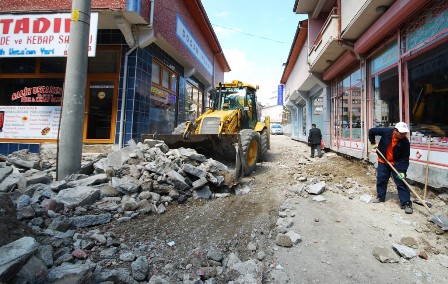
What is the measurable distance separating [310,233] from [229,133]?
4.02 metres

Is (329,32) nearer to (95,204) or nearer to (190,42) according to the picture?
(190,42)

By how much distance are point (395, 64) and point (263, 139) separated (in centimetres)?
419

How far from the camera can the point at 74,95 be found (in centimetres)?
539

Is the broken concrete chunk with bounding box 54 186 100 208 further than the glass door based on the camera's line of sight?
No

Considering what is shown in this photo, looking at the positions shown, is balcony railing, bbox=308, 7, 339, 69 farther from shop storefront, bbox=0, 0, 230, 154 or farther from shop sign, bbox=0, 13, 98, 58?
shop sign, bbox=0, 13, 98, 58

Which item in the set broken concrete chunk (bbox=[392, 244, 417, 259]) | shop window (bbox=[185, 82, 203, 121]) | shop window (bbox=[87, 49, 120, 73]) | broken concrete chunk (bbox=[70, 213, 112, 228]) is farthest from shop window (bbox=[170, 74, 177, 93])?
broken concrete chunk (bbox=[392, 244, 417, 259])

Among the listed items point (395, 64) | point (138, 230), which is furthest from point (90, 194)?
point (395, 64)

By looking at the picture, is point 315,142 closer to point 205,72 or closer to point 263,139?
point 263,139

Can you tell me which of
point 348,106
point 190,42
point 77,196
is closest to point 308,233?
point 77,196

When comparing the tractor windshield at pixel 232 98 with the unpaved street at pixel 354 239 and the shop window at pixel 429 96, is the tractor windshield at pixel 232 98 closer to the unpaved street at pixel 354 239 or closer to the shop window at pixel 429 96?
the unpaved street at pixel 354 239

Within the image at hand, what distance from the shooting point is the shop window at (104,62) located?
27.1 ft

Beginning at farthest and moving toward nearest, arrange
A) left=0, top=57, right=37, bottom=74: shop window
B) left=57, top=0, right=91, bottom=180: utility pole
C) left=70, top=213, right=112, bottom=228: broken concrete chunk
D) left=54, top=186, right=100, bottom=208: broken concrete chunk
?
left=0, top=57, right=37, bottom=74: shop window, left=57, top=0, right=91, bottom=180: utility pole, left=54, top=186, right=100, bottom=208: broken concrete chunk, left=70, top=213, right=112, bottom=228: broken concrete chunk

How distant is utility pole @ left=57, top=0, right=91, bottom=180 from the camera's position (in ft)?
17.4

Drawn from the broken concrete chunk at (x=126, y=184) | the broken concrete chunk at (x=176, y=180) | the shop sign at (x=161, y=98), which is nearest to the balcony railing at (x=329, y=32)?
the shop sign at (x=161, y=98)
